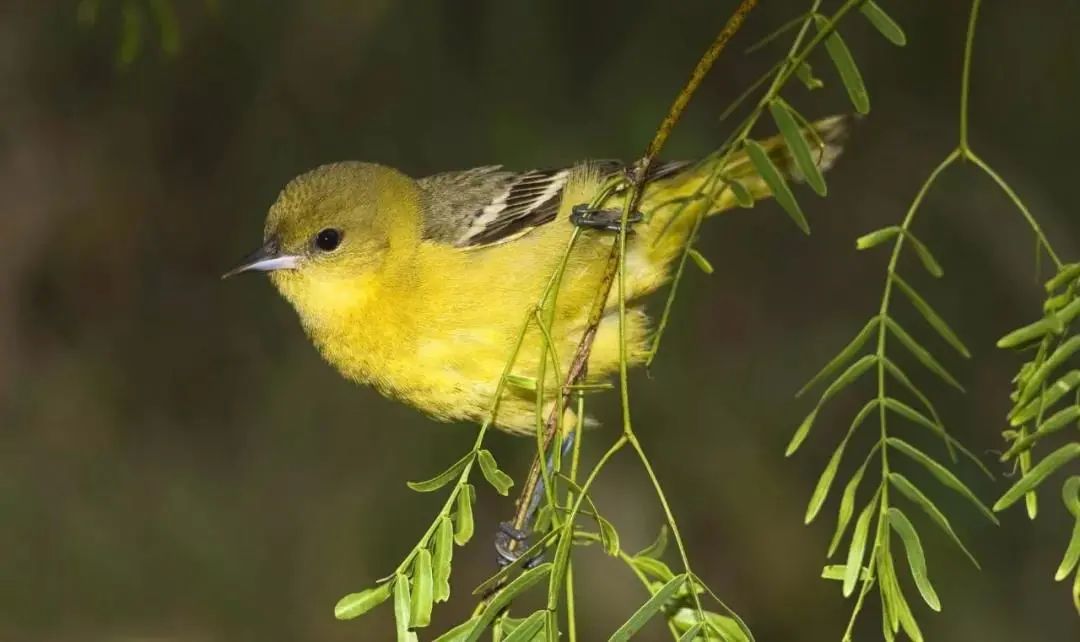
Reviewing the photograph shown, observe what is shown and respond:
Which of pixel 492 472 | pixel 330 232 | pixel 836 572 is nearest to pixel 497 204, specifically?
pixel 330 232

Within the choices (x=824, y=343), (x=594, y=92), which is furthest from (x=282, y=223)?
(x=824, y=343)

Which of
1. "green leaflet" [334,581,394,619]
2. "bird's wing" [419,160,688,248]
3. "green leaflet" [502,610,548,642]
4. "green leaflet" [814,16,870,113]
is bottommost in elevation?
→ "green leaflet" [502,610,548,642]

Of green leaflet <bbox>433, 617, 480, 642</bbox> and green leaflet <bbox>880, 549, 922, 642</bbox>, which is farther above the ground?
green leaflet <bbox>433, 617, 480, 642</bbox>

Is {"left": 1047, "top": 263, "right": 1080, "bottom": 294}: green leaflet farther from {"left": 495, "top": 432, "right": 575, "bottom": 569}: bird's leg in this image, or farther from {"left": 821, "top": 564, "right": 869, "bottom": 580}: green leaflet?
{"left": 495, "top": 432, "right": 575, "bottom": 569}: bird's leg

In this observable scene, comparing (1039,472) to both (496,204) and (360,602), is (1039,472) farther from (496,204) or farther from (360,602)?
(496,204)

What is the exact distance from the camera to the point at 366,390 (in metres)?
6.65

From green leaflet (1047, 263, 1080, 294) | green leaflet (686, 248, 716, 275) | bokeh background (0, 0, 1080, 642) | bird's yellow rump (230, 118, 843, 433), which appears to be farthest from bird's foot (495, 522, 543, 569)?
bokeh background (0, 0, 1080, 642)

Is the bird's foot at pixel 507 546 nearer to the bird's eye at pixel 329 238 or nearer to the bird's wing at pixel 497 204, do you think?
the bird's wing at pixel 497 204

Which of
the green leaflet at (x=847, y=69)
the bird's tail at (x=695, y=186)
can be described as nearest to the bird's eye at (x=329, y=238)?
the bird's tail at (x=695, y=186)

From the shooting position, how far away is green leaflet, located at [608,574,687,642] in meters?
1.63

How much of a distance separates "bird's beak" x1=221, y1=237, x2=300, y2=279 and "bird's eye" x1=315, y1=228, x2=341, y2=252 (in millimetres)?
77

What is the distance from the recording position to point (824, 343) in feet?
19.7

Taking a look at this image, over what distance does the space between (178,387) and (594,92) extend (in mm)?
2950

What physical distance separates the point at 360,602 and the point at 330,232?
69.2 inches
